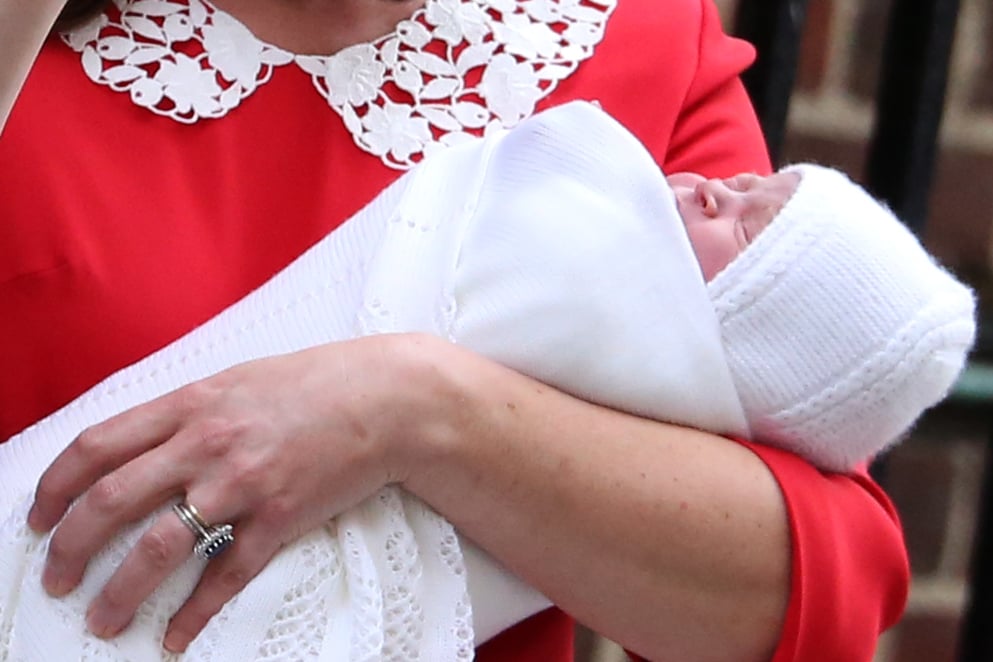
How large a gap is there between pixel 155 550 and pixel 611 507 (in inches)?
9.4

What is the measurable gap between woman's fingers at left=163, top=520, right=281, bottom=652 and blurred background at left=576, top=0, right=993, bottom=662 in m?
0.73

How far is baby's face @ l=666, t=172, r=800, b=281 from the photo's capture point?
2.57 feet

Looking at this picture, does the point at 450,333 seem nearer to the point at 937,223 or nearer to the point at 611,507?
the point at 611,507

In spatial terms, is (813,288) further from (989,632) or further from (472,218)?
(989,632)

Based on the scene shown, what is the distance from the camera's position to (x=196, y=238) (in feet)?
2.70

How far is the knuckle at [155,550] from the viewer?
0.67 meters

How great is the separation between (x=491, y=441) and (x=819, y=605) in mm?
209

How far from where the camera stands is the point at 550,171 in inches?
30.8

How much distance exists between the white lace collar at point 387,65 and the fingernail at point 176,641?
1.06ft

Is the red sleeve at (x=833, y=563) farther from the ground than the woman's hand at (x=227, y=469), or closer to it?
closer to it

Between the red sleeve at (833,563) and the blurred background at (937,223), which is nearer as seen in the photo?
→ the red sleeve at (833,563)

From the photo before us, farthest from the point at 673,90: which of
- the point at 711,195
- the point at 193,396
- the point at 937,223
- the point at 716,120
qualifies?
the point at 937,223

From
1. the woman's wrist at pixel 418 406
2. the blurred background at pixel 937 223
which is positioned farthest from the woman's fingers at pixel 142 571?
the blurred background at pixel 937 223

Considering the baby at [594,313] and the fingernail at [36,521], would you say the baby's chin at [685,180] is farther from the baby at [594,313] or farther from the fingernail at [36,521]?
the fingernail at [36,521]
